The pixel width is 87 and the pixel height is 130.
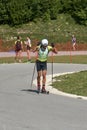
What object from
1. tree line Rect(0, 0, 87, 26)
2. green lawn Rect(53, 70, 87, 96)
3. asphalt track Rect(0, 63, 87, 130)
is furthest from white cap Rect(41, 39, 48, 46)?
tree line Rect(0, 0, 87, 26)

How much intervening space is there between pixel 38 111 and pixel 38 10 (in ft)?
172

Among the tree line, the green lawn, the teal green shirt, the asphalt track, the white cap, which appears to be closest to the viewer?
the asphalt track

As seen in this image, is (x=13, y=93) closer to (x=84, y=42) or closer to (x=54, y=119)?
(x=54, y=119)

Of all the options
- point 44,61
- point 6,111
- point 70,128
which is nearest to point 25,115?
point 6,111

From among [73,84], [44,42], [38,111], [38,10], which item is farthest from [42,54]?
[38,10]

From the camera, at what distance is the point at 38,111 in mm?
13984

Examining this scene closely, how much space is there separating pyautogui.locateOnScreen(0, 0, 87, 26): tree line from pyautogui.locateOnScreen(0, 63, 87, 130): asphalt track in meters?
43.4

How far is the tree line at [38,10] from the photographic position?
209ft

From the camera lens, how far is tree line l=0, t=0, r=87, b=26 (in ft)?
209

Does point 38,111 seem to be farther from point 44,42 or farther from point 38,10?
point 38,10

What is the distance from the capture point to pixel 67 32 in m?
65.2

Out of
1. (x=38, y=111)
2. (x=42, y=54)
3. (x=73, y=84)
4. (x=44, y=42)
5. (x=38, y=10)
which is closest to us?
(x=38, y=111)

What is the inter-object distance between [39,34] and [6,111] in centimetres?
4902

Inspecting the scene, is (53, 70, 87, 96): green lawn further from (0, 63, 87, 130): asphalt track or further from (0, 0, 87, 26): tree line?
(0, 0, 87, 26): tree line
